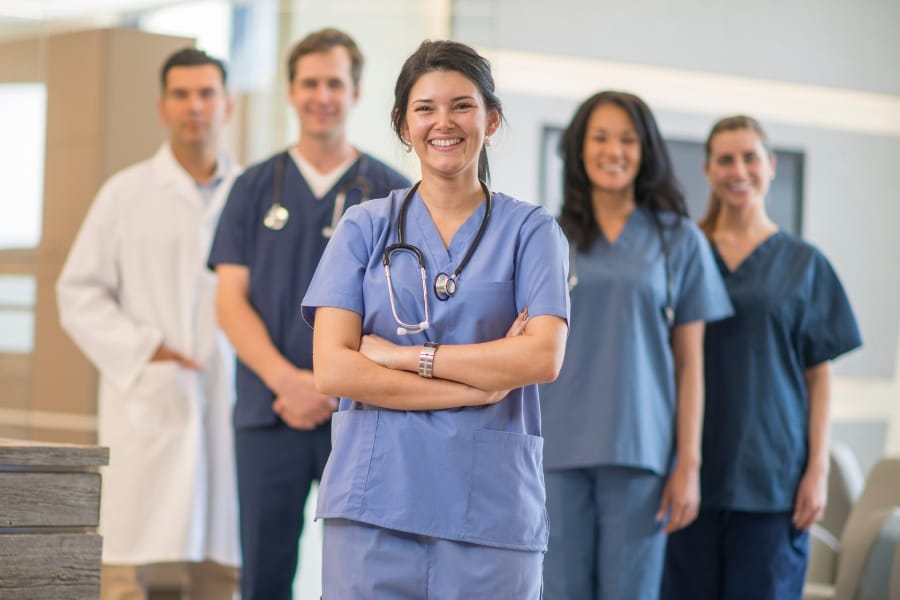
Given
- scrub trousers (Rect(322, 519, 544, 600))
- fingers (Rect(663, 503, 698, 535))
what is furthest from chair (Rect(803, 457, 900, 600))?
scrub trousers (Rect(322, 519, 544, 600))

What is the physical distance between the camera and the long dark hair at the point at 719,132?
2.99 meters

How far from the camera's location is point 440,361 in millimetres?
1723

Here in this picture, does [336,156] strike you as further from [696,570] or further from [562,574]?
[696,570]

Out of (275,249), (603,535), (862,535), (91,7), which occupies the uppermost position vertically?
(91,7)

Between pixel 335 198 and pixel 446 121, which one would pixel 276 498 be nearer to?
pixel 335 198

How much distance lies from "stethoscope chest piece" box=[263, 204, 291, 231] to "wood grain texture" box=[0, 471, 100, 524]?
0.97 m

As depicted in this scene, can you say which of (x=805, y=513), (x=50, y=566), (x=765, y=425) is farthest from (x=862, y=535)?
(x=50, y=566)

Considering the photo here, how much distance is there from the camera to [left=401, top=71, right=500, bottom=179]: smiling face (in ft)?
5.94

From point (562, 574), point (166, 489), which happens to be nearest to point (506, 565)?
point (562, 574)

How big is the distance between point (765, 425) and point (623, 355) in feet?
Result: 1.58

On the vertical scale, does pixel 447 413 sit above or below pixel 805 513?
above

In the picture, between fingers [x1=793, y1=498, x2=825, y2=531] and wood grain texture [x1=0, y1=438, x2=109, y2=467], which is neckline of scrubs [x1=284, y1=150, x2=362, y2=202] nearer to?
wood grain texture [x1=0, y1=438, x2=109, y2=467]

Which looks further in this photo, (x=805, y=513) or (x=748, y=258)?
(x=748, y=258)

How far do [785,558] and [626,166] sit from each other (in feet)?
3.23
